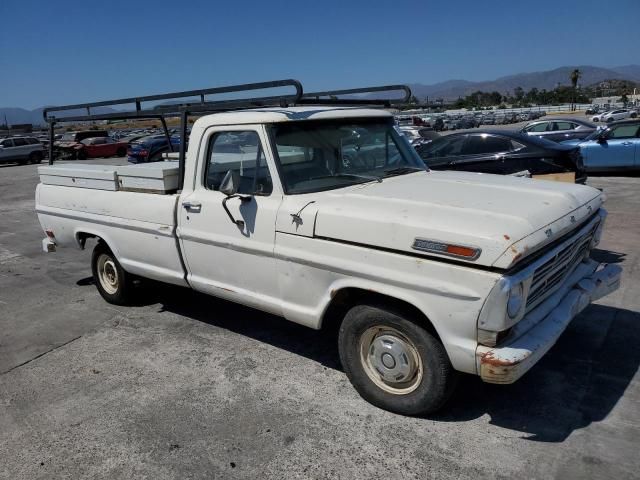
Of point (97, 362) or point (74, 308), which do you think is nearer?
point (97, 362)

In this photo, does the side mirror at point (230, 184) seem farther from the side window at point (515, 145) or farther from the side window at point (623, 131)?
the side window at point (623, 131)

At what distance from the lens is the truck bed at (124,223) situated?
473 centimetres

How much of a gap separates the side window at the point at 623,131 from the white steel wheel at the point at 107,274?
13.0 metres

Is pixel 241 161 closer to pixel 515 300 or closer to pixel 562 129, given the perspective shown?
pixel 515 300

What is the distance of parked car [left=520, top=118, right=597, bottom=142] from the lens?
58.1 feet

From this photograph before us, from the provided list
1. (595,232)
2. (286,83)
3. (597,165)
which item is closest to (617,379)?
(595,232)

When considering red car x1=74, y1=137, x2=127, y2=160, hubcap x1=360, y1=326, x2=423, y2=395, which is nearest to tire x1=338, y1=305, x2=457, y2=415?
hubcap x1=360, y1=326, x2=423, y2=395

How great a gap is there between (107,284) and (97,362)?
156 cm

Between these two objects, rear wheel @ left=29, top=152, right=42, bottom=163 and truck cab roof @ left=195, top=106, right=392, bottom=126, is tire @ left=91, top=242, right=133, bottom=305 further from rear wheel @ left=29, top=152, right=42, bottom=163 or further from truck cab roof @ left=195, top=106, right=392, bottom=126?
rear wheel @ left=29, top=152, right=42, bottom=163

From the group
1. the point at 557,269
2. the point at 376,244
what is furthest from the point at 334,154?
the point at 557,269

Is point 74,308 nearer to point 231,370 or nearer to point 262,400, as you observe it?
point 231,370

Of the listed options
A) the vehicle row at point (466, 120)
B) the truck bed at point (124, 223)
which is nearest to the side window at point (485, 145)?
the truck bed at point (124, 223)

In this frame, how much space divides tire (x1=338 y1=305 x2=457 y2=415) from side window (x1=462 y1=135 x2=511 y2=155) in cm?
645

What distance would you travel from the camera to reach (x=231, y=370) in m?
4.30
